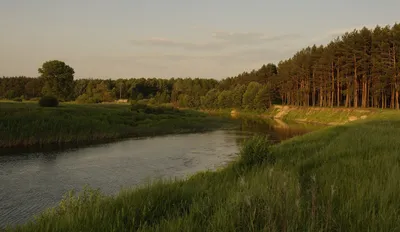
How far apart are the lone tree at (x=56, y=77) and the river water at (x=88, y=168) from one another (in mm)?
62637

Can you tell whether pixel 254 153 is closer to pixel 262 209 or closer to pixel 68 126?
pixel 262 209

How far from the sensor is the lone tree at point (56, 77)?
90438 millimetres

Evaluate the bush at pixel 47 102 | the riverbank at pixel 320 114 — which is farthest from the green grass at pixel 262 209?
the riverbank at pixel 320 114

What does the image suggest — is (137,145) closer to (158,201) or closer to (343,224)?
(158,201)

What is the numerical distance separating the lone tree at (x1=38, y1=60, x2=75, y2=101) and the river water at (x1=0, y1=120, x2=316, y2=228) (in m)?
62.6

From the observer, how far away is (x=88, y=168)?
84.5 feet

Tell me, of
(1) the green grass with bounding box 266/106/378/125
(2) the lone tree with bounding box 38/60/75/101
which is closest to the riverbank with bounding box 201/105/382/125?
(1) the green grass with bounding box 266/106/378/125

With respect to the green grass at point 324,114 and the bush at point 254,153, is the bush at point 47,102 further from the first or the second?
the green grass at point 324,114

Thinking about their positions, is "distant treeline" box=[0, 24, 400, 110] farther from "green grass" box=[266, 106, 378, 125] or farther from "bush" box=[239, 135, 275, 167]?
"bush" box=[239, 135, 275, 167]

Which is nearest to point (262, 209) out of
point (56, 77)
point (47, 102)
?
point (47, 102)

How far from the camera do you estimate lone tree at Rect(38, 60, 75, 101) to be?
3561 inches

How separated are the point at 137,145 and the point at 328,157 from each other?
28944 millimetres

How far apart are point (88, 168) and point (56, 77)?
76.5m

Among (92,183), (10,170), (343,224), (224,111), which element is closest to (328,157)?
(343,224)
